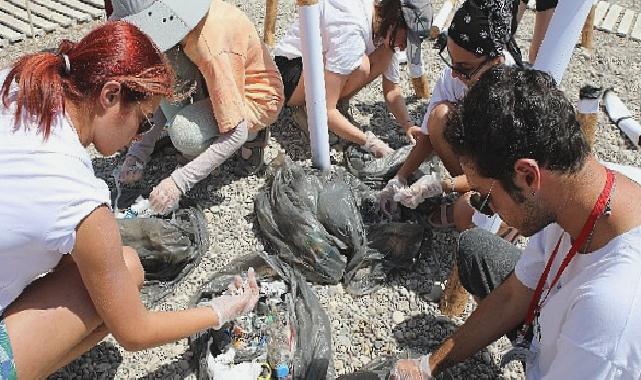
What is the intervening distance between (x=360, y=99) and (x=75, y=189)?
86.3 inches

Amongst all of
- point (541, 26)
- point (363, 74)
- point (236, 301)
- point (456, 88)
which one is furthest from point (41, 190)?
point (541, 26)

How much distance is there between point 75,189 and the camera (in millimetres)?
1454

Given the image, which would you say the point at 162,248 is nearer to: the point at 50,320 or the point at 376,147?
the point at 50,320

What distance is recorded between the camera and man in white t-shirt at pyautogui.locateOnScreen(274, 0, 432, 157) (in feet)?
9.00

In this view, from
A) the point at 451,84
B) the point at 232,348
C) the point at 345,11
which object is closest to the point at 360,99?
the point at 345,11

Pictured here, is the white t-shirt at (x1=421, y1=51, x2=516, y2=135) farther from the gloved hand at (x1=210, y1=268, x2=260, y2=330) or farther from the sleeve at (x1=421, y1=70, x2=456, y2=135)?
the gloved hand at (x1=210, y1=268, x2=260, y2=330)

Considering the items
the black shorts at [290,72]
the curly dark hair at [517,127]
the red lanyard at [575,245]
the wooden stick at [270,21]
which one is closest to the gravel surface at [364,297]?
the black shorts at [290,72]

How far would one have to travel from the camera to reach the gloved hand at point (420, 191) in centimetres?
246

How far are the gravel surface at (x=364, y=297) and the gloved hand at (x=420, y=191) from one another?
9.0 inches

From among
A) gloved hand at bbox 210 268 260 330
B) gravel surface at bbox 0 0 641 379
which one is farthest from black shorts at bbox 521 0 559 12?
gloved hand at bbox 210 268 260 330

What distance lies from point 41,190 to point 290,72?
173cm

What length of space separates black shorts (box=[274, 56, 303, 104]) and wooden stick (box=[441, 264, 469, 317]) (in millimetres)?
1233

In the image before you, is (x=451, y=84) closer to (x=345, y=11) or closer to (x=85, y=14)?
(x=345, y=11)

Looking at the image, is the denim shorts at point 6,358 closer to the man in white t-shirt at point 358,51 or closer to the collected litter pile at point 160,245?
the collected litter pile at point 160,245
